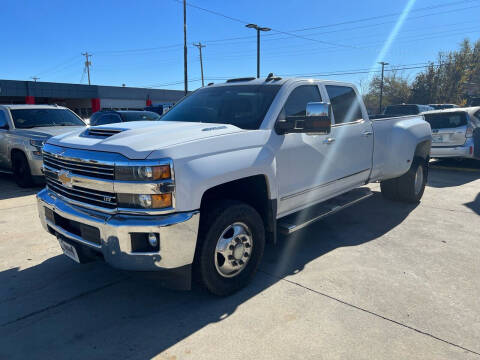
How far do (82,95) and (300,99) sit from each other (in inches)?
1706

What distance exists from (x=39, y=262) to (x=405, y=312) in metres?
3.69

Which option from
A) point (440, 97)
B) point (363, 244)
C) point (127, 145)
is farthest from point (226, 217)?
point (440, 97)

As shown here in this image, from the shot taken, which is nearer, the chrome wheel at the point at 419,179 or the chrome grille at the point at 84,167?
the chrome grille at the point at 84,167

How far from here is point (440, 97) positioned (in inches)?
2032

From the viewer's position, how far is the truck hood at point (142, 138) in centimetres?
273

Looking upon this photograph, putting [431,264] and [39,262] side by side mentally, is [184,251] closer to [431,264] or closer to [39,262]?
[39,262]

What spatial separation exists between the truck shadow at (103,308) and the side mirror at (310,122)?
1.43 metres

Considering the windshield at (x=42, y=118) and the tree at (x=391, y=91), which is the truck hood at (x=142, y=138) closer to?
the windshield at (x=42, y=118)

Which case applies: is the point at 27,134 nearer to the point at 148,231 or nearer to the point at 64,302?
the point at 64,302

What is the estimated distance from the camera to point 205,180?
9.22 feet

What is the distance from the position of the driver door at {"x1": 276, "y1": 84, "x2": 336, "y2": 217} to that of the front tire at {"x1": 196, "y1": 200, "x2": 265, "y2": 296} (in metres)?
0.47

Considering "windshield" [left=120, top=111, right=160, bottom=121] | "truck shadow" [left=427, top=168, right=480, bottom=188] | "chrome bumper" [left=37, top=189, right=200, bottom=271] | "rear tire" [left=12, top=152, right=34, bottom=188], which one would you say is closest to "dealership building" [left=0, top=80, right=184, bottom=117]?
"windshield" [left=120, top=111, right=160, bottom=121]

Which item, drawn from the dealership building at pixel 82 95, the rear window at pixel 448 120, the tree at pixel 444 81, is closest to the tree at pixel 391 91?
the tree at pixel 444 81

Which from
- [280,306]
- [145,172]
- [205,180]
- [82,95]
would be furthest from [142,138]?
[82,95]
